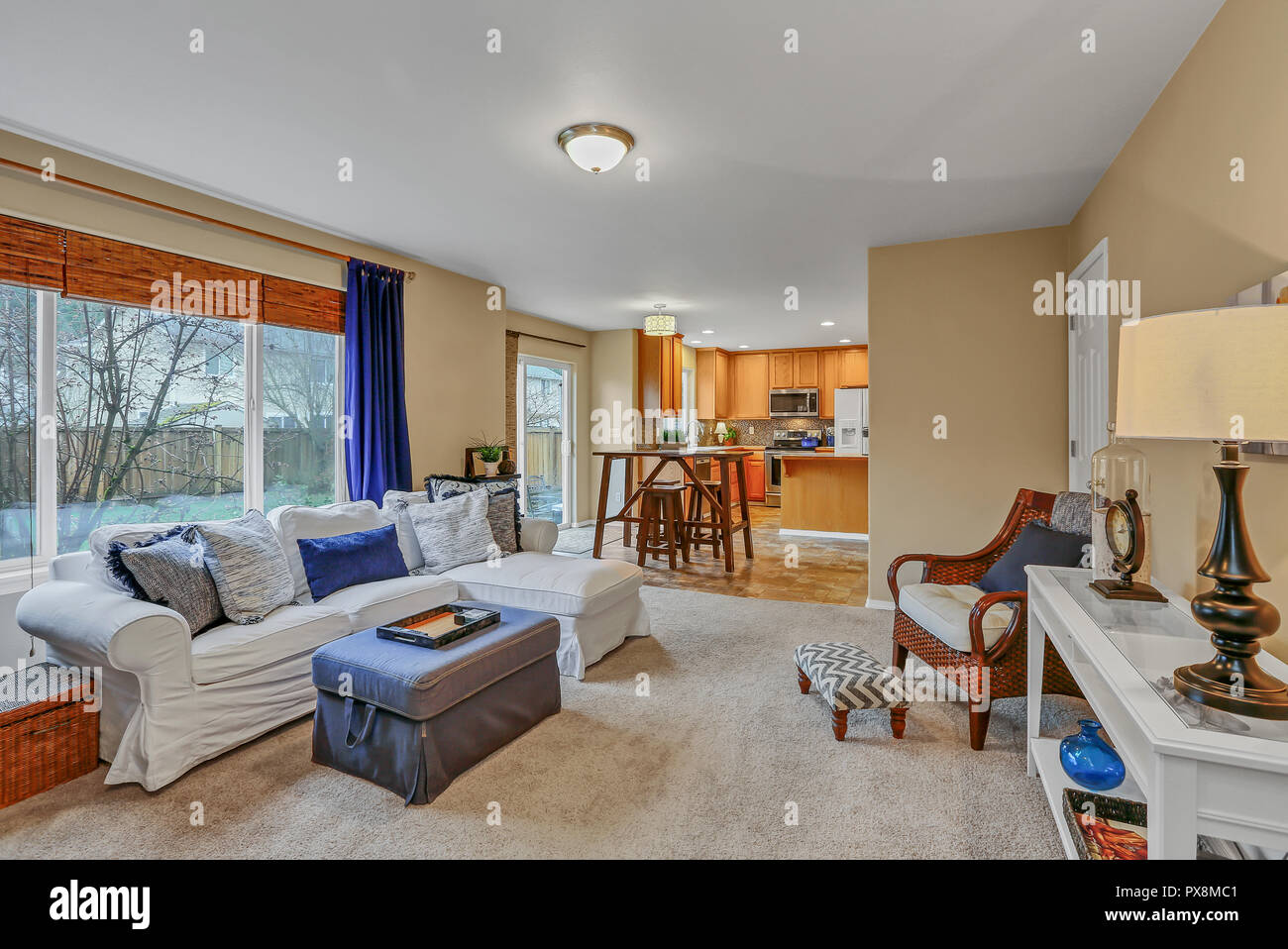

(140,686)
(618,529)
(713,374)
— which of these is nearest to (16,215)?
(140,686)

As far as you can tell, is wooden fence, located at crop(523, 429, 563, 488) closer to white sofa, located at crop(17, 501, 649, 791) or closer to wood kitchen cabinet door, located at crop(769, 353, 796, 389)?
white sofa, located at crop(17, 501, 649, 791)

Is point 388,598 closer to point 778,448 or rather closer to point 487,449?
point 487,449

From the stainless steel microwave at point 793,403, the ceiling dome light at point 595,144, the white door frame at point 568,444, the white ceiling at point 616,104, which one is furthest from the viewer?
the stainless steel microwave at point 793,403

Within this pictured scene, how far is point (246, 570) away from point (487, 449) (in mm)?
2465

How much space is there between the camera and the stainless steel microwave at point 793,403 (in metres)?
9.45

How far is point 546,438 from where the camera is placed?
7.32 m

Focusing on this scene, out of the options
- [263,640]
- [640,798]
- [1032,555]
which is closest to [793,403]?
[1032,555]

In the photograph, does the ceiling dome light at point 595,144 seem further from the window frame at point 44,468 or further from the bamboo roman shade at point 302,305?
the window frame at point 44,468

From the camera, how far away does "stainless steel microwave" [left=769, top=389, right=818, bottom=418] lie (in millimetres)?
9445

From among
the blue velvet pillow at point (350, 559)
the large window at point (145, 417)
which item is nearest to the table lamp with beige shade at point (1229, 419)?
the blue velvet pillow at point (350, 559)

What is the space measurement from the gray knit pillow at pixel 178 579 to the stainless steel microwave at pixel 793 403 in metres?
8.12

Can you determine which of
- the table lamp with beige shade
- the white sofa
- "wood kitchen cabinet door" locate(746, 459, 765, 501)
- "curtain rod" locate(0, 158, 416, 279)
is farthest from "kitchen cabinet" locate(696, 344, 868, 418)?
the table lamp with beige shade

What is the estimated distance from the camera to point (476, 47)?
208cm

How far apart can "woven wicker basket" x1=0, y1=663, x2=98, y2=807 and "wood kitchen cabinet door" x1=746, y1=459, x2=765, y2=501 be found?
8487 millimetres
